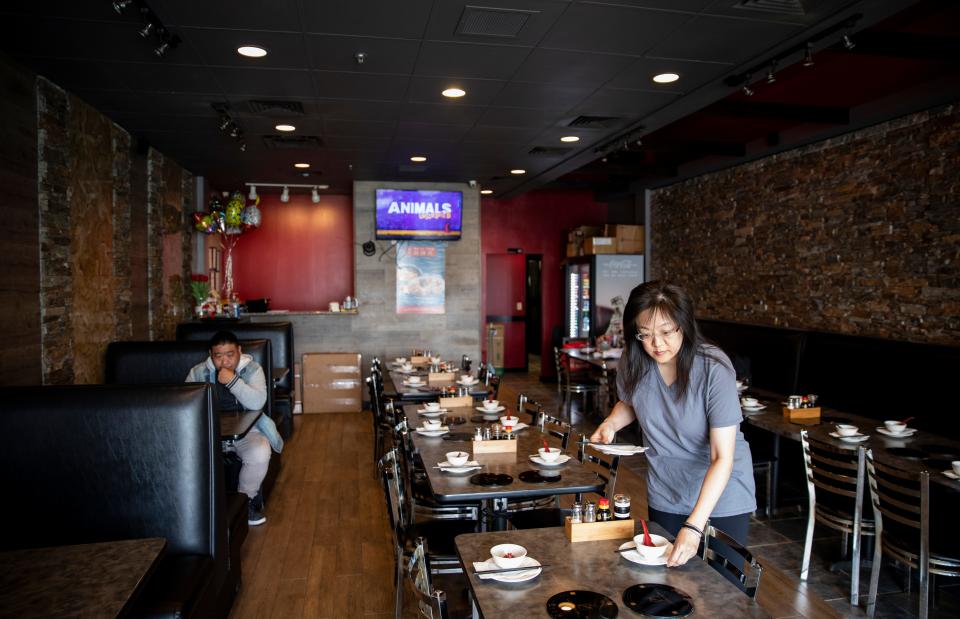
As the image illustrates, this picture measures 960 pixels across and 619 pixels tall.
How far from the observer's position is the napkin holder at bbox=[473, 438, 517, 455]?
3719mm

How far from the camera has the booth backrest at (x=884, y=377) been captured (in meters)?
5.08

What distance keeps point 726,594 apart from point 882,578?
277 centimetres

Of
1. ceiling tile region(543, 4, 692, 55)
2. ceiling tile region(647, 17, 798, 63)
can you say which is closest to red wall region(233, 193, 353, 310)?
ceiling tile region(543, 4, 692, 55)

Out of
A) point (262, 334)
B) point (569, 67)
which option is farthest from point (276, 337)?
point (569, 67)

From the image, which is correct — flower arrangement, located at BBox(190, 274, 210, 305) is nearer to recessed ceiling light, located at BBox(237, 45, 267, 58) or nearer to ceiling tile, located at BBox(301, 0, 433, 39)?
recessed ceiling light, located at BBox(237, 45, 267, 58)

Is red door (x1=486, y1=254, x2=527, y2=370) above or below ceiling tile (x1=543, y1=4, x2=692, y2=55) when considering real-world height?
below

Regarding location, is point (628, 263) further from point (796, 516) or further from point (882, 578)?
point (882, 578)

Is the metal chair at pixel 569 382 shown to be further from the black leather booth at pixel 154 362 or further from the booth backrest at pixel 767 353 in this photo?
the black leather booth at pixel 154 362

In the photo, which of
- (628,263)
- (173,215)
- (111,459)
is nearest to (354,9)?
(111,459)

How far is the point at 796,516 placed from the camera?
16.9 ft

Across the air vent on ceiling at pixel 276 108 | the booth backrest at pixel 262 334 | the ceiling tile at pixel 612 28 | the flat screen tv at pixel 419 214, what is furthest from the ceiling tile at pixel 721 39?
the flat screen tv at pixel 419 214

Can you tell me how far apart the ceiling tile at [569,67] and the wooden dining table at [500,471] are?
249 cm

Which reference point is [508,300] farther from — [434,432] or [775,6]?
[775,6]

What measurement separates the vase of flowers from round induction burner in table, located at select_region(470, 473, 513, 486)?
253 inches
